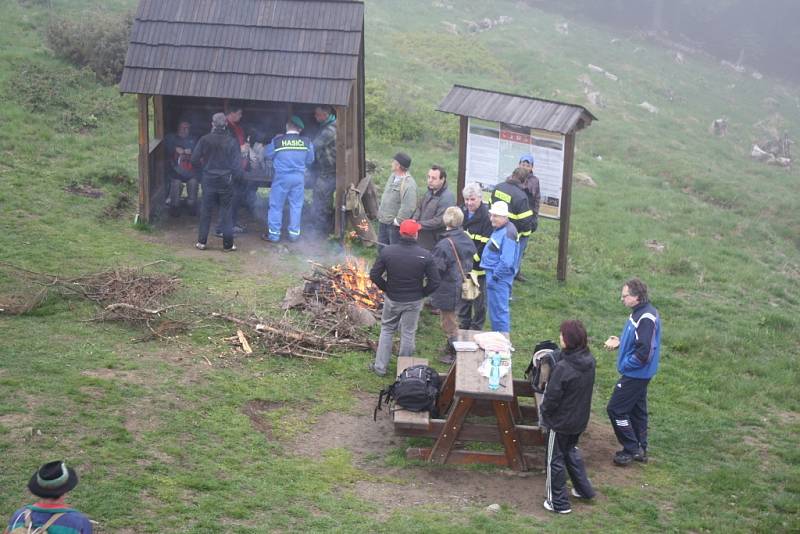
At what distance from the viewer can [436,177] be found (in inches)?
472

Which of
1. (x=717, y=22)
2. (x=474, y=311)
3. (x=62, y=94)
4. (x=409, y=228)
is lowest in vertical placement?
(x=474, y=311)

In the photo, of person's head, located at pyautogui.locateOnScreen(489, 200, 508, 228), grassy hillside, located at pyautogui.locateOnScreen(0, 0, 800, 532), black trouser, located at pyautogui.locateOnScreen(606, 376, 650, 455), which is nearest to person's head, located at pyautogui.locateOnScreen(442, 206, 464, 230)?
person's head, located at pyautogui.locateOnScreen(489, 200, 508, 228)

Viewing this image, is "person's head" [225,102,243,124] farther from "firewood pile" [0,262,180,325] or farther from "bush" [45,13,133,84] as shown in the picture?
"bush" [45,13,133,84]

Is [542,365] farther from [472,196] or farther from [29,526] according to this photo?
[29,526]

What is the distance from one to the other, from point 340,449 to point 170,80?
7.85 meters

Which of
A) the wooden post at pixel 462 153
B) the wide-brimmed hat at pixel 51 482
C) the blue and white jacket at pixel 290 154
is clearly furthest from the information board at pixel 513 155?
the wide-brimmed hat at pixel 51 482

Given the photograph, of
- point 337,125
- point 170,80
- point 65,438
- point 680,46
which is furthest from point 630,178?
point 680,46

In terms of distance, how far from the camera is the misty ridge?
46.8m

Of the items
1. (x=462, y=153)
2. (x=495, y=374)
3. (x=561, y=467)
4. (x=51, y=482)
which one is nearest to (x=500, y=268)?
(x=495, y=374)

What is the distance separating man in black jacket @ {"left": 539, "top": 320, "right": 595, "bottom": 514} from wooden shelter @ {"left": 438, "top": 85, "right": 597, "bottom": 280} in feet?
20.5

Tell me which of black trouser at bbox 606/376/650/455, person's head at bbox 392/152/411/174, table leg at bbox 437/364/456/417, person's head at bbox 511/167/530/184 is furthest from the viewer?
person's head at bbox 511/167/530/184

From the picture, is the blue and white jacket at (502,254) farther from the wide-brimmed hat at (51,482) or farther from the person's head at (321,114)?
the wide-brimmed hat at (51,482)

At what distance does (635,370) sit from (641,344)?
0.31 meters

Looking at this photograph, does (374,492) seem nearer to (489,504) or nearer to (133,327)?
(489,504)
